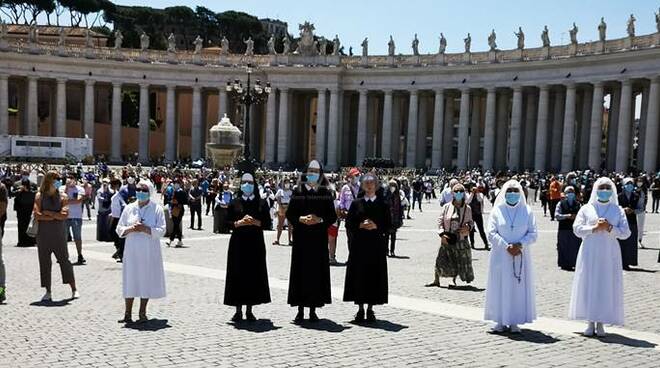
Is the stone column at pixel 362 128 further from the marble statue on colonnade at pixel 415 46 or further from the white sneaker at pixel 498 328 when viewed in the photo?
the white sneaker at pixel 498 328

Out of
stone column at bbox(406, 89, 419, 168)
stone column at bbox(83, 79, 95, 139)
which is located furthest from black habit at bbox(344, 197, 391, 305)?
stone column at bbox(83, 79, 95, 139)

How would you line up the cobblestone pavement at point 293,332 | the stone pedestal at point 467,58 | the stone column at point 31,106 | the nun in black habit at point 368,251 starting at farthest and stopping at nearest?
the stone column at point 31,106 < the stone pedestal at point 467,58 < the nun in black habit at point 368,251 < the cobblestone pavement at point 293,332

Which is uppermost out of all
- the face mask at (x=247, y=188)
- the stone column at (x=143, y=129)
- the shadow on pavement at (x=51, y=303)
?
the stone column at (x=143, y=129)

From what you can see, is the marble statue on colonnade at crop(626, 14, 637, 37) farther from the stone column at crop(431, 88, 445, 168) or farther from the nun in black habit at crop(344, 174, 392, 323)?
the nun in black habit at crop(344, 174, 392, 323)

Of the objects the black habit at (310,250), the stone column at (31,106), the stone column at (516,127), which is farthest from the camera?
the stone column at (31,106)

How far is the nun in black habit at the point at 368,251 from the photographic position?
1331 centimetres

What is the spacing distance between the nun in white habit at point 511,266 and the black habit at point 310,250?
8.66 feet

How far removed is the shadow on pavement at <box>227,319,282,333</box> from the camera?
12.5 metres

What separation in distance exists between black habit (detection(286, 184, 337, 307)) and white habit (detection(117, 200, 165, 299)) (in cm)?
212

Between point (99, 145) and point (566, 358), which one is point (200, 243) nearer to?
point (566, 358)

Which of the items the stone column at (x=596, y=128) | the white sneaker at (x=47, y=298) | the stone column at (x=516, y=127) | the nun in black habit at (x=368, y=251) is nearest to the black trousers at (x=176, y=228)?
the white sneaker at (x=47, y=298)

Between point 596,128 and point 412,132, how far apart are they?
19136 millimetres

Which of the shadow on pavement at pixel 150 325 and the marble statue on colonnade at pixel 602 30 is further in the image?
the marble statue on colonnade at pixel 602 30

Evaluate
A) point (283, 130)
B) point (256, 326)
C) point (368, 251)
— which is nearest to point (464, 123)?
point (283, 130)
